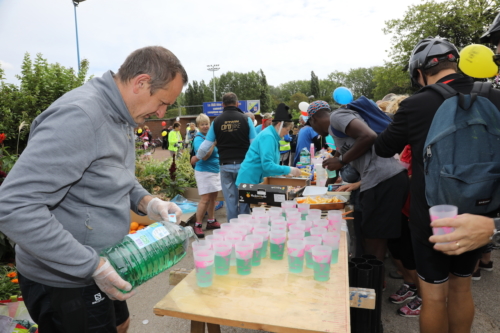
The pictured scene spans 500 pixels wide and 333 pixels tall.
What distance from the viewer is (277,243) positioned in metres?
1.96

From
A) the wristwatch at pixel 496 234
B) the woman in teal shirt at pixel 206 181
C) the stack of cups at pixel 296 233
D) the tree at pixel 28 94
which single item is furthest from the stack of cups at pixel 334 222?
the tree at pixel 28 94

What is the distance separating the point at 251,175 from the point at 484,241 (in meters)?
3.12

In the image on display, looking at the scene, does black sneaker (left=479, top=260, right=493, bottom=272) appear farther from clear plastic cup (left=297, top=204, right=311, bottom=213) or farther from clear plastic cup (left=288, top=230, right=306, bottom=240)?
clear plastic cup (left=288, top=230, right=306, bottom=240)

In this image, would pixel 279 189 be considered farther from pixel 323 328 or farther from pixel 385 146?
pixel 323 328

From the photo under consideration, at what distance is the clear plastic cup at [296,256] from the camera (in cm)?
180

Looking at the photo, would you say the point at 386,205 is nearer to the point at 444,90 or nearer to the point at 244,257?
the point at 444,90

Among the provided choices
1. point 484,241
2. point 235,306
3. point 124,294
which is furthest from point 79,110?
Result: point 484,241

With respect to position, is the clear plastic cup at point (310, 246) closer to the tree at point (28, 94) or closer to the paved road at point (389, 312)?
the paved road at point (389, 312)

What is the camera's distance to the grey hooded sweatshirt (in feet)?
3.97

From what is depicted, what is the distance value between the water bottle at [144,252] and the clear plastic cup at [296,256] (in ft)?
2.08

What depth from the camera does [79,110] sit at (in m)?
1.33

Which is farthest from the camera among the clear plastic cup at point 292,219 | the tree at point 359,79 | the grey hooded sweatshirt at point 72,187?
the tree at point 359,79

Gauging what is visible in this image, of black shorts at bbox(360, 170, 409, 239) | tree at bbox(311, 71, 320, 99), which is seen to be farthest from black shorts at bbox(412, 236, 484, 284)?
tree at bbox(311, 71, 320, 99)

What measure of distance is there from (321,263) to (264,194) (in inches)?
67.4
